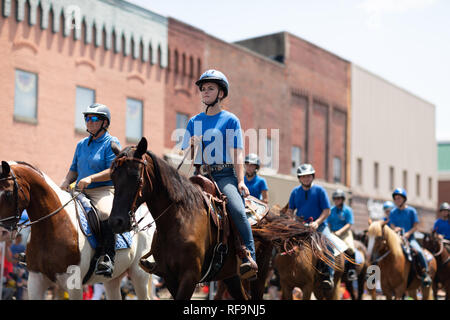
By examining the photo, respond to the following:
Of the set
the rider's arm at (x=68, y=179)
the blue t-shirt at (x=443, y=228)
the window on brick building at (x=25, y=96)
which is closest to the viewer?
the rider's arm at (x=68, y=179)

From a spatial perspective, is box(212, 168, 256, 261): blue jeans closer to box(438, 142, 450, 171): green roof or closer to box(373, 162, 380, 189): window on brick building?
box(373, 162, 380, 189): window on brick building

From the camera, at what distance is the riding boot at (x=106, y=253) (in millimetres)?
7828

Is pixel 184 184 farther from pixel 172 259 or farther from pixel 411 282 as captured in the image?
pixel 411 282

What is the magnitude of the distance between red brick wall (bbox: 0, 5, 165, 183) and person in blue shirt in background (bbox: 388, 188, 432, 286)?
528 inches

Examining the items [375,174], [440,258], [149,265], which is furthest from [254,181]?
[375,174]

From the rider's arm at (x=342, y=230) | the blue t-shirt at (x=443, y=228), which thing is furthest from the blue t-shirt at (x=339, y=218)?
the blue t-shirt at (x=443, y=228)

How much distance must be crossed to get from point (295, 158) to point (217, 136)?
3139 centimetres

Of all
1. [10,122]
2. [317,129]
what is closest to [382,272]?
[10,122]

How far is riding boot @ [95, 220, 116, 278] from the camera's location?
308 inches

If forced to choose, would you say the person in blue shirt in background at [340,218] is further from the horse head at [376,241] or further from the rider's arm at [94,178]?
the rider's arm at [94,178]

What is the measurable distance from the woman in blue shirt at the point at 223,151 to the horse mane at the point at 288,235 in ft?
4.28

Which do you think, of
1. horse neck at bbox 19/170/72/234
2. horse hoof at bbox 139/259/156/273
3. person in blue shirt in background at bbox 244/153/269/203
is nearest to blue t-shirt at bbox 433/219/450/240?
person in blue shirt in background at bbox 244/153/269/203
